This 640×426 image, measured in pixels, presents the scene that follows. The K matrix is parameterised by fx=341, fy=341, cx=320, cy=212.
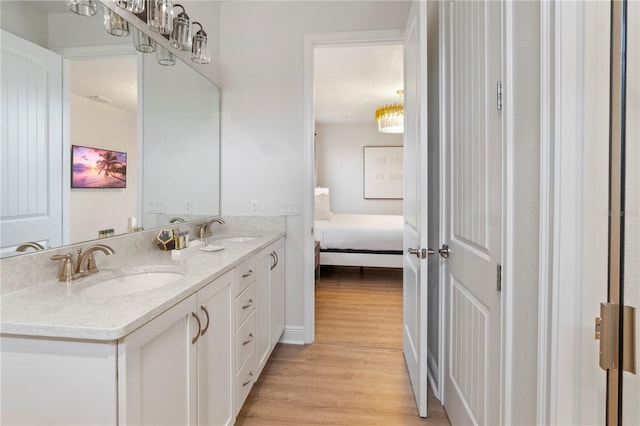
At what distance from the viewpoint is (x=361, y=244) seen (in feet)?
15.4

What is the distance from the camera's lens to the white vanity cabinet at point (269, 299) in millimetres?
2055

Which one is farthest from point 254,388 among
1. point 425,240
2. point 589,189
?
point 589,189

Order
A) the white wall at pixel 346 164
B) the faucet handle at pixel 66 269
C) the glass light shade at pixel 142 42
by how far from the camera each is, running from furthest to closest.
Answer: the white wall at pixel 346 164, the glass light shade at pixel 142 42, the faucet handle at pixel 66 269

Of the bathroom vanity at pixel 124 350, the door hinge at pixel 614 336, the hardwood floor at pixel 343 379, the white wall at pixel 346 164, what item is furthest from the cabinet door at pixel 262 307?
the white wall at pixel 346 164

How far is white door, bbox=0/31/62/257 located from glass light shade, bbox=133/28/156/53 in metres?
0.55

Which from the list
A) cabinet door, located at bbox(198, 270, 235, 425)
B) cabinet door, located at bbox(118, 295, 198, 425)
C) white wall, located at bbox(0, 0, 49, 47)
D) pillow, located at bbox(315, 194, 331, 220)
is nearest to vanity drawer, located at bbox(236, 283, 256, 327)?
cabinet door, located at bbox(198, 270, 235, 425)

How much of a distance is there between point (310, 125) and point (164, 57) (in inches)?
43.5

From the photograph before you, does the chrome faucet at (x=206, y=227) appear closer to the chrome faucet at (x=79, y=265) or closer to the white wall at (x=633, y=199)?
the chrome faucet at (x=79, y=265)

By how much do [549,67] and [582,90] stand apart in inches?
3.9

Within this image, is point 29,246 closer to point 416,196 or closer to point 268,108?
point 416,196

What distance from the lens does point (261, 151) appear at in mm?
2795

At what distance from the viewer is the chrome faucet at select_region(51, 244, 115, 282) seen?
124 centimetres

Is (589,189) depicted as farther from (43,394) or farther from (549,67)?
(43,394)

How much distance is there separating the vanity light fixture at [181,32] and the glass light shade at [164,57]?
0.26 ft
